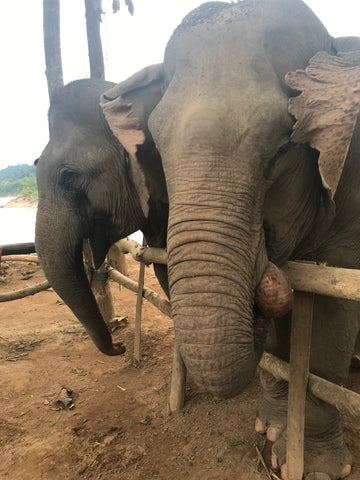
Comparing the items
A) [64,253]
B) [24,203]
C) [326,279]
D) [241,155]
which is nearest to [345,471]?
[326,279]

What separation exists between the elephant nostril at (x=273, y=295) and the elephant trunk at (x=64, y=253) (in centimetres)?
164

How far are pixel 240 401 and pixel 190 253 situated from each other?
221cm

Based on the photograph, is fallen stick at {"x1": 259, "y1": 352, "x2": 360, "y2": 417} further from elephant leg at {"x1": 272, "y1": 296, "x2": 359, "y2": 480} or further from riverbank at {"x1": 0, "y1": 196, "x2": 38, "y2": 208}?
riverbank at {"x1": 0, "y1": 196, "x2": 38, "y2": 208}

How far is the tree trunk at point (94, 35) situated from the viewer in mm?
5773

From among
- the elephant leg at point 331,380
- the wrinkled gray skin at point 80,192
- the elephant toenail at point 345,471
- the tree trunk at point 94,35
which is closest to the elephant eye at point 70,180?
the wrinkled gray skin at point 80,192

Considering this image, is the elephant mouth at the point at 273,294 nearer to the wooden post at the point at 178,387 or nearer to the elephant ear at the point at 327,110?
the elephant ear at the point at 327,110

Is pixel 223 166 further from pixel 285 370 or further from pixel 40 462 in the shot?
pixel 40 462

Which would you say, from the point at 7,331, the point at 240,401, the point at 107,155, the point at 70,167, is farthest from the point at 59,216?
the point at 7,331

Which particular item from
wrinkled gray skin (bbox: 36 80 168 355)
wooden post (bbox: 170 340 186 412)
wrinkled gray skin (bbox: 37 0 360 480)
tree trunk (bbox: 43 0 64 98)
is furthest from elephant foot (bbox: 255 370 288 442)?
tree trunk (bbox: 43 0 64 98)

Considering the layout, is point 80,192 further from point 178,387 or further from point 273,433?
point 273,433

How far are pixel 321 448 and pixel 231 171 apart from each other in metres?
1.92

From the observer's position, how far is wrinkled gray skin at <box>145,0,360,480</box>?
4.75 feet

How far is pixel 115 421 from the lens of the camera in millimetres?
3109

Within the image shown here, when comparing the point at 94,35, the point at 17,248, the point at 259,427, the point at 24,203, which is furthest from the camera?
the point at 24,203
